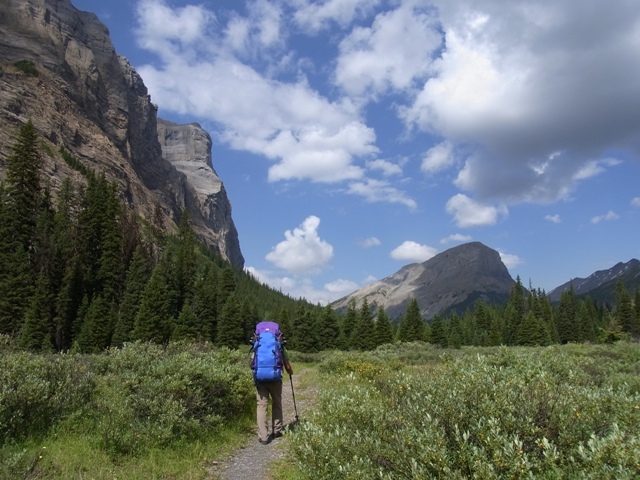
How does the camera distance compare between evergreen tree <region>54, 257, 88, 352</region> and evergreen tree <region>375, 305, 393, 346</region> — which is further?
evergreen tree <region>375, 305, 393, 346</region>

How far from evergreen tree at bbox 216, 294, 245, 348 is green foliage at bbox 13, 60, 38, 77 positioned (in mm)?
116148

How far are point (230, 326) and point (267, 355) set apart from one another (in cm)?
5717

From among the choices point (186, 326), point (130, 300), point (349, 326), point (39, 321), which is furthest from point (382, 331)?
point (39, 321)

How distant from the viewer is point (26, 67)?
130 meters

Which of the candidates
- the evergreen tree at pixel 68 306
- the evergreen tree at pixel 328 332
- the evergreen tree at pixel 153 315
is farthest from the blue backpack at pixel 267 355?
the evergreen tree at pixel 328 332

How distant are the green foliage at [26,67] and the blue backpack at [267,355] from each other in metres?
157

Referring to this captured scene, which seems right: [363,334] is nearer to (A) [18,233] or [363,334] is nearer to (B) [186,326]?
(B) [186,326]

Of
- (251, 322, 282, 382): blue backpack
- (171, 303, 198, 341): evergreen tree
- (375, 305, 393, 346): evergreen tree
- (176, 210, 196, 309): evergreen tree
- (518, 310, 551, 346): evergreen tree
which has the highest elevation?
(176, 210, 196, 309): evergreen tree

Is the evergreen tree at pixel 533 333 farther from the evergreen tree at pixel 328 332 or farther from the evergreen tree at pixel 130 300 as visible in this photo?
the evergreen tree at pixel 130 300

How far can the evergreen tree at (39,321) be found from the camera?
3478 centimetres

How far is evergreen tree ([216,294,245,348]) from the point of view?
207ft

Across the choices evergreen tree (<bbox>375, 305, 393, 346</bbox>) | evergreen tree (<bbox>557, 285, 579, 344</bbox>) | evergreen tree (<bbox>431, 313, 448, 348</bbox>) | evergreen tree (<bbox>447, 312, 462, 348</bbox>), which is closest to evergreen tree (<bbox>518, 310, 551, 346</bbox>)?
evergreen tree (<bbox>447, 312, 462, 348</bbox>)

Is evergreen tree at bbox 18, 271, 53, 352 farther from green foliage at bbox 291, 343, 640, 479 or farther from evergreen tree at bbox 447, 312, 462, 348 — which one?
evergreen tree at bbox 447, 312, 462, 348

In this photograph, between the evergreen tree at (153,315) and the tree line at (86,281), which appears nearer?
the tree line at (86,281)
